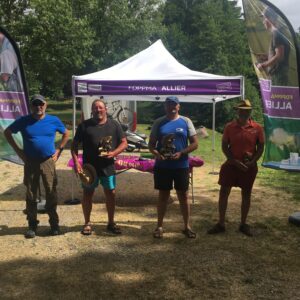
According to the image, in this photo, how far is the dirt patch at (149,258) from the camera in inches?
157

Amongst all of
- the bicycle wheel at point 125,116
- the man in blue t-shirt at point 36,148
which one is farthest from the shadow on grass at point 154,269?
the bicycle wheel at point 125,116

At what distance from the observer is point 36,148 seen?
17.3ft

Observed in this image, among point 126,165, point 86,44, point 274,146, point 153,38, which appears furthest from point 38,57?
point 274,146

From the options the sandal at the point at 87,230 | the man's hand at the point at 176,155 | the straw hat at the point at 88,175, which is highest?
the man's hand at the point at 176,155

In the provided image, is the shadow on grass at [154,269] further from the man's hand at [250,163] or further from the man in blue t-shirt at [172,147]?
the man's hand at [250,163]

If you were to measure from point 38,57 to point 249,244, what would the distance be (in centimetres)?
2178

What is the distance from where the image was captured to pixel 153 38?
36250 mm

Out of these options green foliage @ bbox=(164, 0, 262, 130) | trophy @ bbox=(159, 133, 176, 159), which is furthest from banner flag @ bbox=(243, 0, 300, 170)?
green foliage @ bbox=(164, 0, 262, 130)

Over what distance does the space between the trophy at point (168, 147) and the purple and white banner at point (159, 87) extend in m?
2.22

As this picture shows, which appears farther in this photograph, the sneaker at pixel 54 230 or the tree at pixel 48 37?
the tree at pixel 48 37

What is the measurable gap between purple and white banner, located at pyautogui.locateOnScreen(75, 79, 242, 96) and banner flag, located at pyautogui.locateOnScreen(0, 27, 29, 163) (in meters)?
1.06

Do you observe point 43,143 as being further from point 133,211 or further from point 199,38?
point 199,38

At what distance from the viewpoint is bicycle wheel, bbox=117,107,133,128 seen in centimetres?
1560

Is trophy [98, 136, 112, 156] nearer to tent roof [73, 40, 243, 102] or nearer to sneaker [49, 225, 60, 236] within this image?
sneaker [49, 225, 60, 236]
